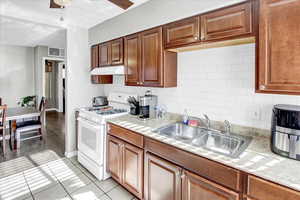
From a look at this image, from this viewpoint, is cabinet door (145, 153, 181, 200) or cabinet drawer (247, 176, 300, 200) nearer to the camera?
cabinet drawer (247, 176, 300, 200)

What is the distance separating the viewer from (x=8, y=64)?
536cm

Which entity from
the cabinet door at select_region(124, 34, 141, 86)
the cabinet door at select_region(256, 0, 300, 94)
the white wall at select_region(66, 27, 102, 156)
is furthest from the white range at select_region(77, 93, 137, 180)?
the cabinet door at select_region(256, 0, 300, 94)

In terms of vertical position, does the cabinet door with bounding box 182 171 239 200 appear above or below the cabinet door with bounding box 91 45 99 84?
below

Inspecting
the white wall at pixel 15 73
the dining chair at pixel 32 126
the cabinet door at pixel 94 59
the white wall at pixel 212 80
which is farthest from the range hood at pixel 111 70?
the white wall at pixel 15 73

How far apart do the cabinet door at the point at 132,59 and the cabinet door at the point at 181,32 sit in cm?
50

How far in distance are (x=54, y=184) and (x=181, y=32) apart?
261cm

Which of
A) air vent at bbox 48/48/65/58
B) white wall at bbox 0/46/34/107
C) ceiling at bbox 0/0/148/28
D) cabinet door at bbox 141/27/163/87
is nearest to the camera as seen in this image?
cabinet door at bbox 141/27/163/87

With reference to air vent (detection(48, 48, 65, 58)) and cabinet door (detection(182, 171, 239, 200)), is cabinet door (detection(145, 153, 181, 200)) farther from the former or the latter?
air vent (detection(48, 48, 65, 58))

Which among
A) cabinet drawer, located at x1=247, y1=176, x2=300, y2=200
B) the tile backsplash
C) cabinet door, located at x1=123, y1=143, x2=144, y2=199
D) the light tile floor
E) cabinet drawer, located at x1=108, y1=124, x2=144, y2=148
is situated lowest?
the light tile floor

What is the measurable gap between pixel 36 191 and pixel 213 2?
3.04 meters

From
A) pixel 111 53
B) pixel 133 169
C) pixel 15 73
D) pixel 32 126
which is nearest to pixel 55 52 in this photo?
pixel 15 73

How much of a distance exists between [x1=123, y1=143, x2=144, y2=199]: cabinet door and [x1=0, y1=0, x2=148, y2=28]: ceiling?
1.97m

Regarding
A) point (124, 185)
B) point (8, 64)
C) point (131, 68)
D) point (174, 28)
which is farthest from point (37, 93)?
point (174, 28)

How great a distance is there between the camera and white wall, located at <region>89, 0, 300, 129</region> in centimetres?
166
